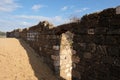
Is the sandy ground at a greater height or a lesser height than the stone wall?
lesser

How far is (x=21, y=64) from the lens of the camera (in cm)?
968

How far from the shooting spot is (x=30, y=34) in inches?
471

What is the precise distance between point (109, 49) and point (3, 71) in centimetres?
532

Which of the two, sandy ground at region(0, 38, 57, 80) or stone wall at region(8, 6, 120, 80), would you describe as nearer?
stone wall at region(8, 6, 120, 80)

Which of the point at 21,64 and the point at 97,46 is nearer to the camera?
the point at 97,46

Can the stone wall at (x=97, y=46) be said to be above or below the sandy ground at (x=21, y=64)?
above

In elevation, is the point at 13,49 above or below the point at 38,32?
below

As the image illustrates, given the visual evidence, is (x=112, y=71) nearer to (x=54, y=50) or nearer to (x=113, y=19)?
(x=113, y=19)

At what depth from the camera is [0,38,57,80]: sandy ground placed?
343 inches

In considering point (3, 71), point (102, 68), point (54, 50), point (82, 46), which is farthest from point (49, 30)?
point (102, 68)

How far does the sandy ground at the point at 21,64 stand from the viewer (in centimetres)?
872

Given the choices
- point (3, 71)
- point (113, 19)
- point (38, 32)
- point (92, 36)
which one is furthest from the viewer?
point (38, 32)

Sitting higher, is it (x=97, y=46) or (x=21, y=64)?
(x=97, y=46)

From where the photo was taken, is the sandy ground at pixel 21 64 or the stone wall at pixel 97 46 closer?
the stone wall at pixel 97 46
